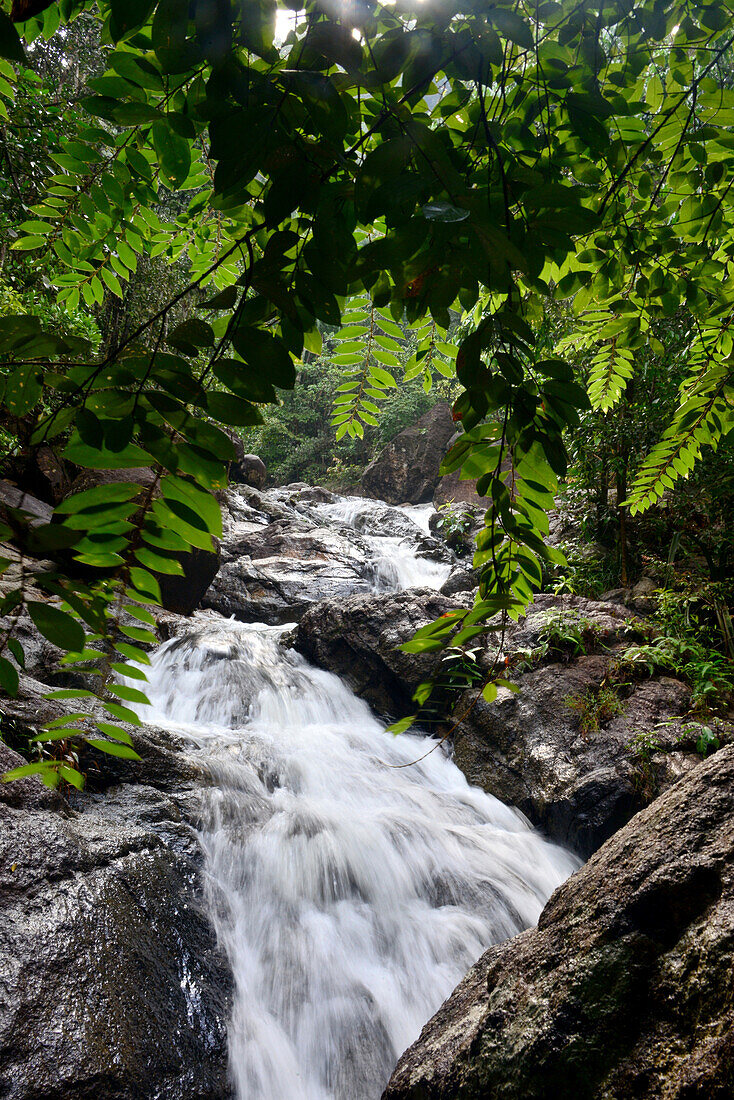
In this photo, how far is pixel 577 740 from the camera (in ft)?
13.6

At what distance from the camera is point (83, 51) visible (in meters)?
9.53

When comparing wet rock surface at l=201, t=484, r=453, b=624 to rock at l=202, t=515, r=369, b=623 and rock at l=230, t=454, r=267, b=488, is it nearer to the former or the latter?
rock at l=202, t=515, r=369, b=623

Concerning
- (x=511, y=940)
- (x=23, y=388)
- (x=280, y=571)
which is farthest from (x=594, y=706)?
(x=280, y=571)

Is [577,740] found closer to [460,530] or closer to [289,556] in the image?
[289,556]

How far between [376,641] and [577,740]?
2492 mm

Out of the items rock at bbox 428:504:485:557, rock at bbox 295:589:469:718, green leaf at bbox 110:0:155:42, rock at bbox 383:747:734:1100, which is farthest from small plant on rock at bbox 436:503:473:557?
green leaf at bbox 110:0:155:42

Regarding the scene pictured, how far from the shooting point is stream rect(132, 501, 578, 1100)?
2443mm

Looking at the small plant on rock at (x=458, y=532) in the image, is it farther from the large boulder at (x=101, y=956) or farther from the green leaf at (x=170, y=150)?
the green leaf at (x=170, y=150)

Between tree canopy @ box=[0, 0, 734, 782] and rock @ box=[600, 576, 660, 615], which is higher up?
rock @ box=[600, 576, 660, 615]

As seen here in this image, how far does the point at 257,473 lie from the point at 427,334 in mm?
15915

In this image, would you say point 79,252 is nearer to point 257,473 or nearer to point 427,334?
point 427,334

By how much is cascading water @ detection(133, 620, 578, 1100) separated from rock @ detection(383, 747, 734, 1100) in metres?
1.11

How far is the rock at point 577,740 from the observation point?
3652 mm

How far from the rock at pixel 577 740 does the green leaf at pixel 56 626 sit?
3.10m
